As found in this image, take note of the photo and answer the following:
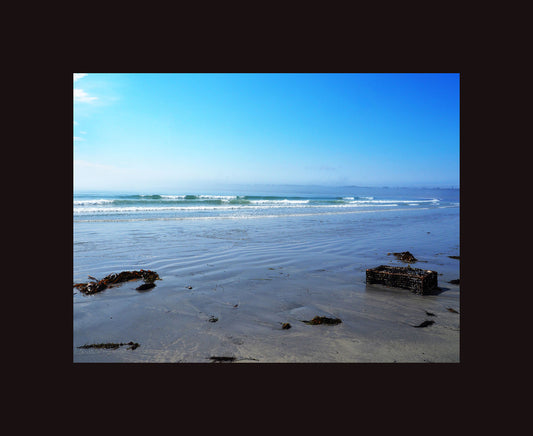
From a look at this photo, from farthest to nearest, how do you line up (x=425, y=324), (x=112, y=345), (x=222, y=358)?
(x=425, y=324)
(x=112, y=345)
(x=222, y=358)

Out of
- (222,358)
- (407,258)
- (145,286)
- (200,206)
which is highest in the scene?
(200,206)

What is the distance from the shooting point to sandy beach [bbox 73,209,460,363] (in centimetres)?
287

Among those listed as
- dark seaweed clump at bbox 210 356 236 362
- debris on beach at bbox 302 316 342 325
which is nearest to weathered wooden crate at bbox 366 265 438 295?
debris on beach at bbox 302 316 342 325

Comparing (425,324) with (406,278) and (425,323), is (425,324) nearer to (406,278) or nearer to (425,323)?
(425,323)

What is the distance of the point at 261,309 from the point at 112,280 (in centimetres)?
285

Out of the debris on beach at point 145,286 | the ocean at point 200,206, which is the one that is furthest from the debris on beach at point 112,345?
the ocean at point 200,206

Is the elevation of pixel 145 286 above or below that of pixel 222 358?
above

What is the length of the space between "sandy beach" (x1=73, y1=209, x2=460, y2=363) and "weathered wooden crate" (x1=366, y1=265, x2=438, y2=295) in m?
0.13

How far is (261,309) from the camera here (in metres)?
3.91

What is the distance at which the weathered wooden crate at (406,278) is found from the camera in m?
4.51

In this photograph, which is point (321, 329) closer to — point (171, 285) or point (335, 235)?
point (171, 285)

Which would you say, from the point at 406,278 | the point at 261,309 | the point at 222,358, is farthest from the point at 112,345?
the point at 406,278

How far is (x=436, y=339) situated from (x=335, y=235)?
25.4 feet
